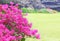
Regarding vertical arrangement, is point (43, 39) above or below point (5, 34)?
below

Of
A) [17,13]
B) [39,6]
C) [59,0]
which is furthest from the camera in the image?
[59,0]

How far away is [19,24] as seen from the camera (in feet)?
12.2

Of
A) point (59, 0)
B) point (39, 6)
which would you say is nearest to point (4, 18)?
point (39, 6)

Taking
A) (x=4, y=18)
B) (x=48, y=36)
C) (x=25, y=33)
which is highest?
(x=4, y=18)

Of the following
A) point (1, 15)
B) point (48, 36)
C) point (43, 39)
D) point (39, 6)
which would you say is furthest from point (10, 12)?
point (39, 6)

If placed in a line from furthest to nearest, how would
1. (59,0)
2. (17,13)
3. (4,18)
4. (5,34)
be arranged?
(59,0) < (17,13) < (4,18) < (5,34)

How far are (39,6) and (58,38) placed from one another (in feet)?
52.4

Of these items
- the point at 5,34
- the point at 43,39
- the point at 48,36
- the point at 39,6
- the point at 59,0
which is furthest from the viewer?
the point at 59,0

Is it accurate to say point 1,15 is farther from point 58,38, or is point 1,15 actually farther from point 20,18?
point 58,38

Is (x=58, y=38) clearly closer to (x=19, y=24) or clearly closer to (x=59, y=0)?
(x=19, y=24)

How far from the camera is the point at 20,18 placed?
150 inches

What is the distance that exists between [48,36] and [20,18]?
13.6 feet

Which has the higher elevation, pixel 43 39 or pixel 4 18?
pixel 4 18

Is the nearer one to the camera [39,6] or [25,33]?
[25,33]
